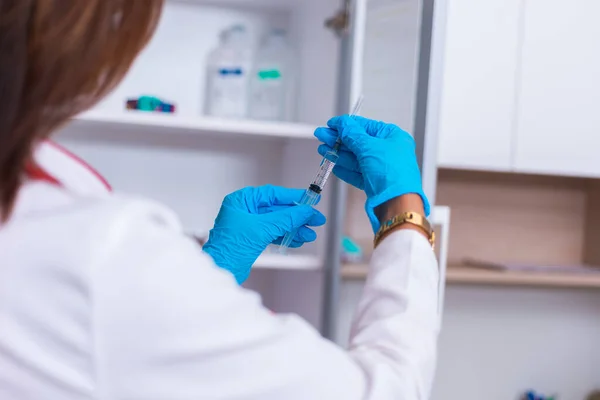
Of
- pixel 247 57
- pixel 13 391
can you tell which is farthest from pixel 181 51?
pixel 13 391

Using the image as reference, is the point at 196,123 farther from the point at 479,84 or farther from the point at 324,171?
the point at 479,84

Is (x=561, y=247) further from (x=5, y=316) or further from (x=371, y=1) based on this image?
(x=5, y=316)

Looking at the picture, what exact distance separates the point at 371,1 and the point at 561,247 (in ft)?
3.39

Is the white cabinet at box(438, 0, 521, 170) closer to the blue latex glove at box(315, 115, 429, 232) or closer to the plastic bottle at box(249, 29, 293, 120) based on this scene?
the plastic bottle at box(249, 29, 293, 120)

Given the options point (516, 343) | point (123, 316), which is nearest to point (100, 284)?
point (123, 316)

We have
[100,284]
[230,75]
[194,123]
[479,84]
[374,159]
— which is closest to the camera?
[100,284]

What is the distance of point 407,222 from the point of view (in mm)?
793

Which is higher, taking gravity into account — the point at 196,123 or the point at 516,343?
the point at 196,123

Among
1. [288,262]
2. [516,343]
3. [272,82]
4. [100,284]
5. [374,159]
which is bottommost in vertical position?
[516,343]

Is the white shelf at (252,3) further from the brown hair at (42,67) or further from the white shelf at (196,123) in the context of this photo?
the brown hair at (42,67)

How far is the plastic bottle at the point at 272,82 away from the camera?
1665 millimetres

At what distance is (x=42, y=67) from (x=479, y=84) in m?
1.19

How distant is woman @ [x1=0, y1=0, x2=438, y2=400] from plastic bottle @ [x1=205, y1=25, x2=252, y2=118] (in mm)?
1066

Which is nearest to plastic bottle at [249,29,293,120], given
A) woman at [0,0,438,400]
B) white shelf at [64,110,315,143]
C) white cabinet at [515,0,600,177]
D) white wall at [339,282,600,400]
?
white shelf at [64,110,315,143]
